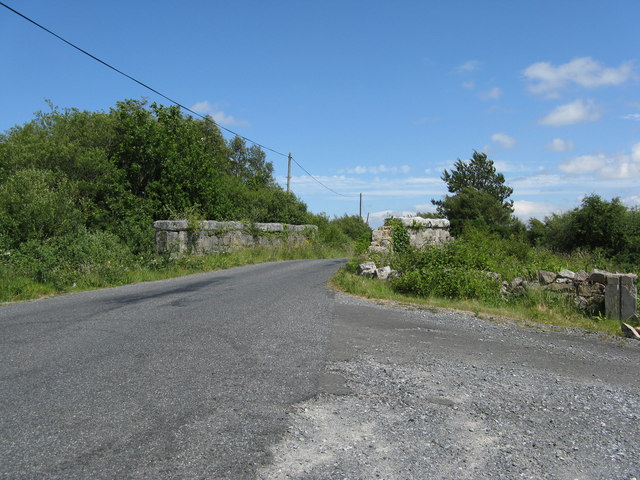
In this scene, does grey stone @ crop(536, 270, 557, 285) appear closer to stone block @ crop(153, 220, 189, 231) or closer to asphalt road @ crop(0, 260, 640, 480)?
asphalt road @ crop(0, 260, 640, 480)

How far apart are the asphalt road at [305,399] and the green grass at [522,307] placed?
99 centimetres

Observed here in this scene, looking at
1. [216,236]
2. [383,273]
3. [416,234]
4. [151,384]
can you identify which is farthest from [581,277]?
[216,236]

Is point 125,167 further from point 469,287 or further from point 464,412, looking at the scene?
point 464,412

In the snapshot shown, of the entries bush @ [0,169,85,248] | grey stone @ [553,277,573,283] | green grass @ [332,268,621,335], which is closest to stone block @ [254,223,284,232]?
bush @ [0,169,85,248]

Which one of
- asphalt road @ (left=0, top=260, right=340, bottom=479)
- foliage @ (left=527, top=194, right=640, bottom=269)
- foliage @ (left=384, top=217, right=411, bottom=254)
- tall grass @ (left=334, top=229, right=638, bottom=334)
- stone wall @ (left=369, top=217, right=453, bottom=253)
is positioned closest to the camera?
asphalt road @ (left=0, top=260, right=340, bottom=479)

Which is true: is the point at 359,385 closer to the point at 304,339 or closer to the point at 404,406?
the point at 404,406

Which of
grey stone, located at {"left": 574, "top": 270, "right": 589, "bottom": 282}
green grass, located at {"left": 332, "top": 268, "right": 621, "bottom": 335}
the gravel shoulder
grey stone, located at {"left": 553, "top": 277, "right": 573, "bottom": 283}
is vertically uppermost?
grey stone, located at {"left": 574, "top": 270, "right": 589, "bottom": 282}

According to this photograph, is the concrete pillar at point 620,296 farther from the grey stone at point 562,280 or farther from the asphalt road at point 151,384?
the asphalt road at point 151,384

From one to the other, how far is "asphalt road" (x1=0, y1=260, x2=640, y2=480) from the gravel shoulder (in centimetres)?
2

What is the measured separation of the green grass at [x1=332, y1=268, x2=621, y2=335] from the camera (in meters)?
9.36

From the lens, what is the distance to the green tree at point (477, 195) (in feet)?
152

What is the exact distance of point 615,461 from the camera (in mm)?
3756

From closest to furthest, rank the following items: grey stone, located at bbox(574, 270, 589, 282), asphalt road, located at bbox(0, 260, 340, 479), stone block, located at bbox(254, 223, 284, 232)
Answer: asphalt road, located at bbox(0, 260, 340, 479)
grey stone, located at bbox(574, 270, 589, 282)
stone block, located at bbox(254, 223, 284, 232)

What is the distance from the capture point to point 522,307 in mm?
10414
